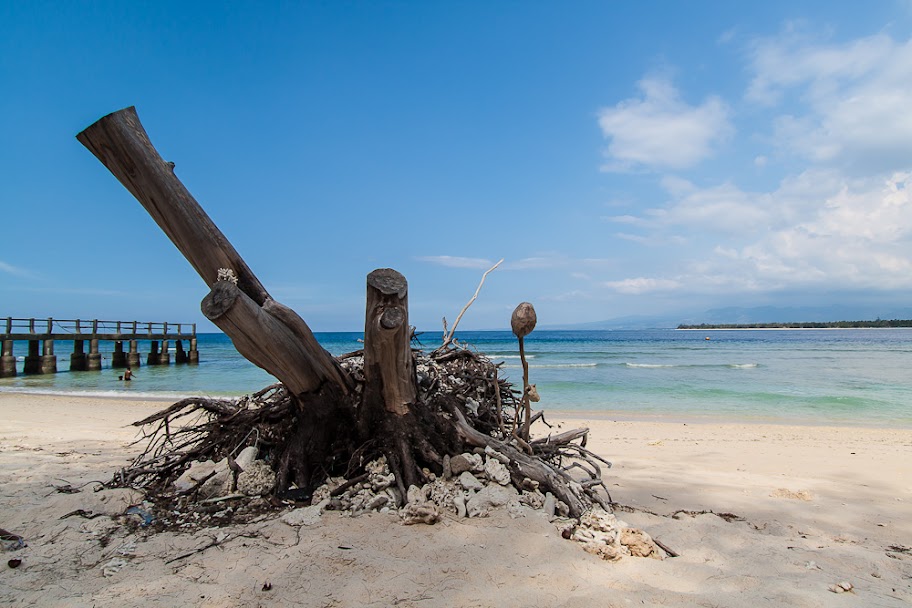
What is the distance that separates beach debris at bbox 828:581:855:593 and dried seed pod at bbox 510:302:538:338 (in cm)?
231

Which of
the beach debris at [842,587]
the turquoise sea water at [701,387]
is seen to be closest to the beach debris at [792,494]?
the beach debris at [842,587]

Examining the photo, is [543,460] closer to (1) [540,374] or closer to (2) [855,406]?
(2) [855,406]

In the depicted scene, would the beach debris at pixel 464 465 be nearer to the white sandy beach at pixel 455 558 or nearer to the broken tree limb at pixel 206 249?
the white sandy beach at pixel 455 558

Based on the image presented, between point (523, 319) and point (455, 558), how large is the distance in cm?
152

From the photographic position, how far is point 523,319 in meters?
3.36

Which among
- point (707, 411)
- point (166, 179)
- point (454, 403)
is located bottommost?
point (707, 411)

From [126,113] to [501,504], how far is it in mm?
3603

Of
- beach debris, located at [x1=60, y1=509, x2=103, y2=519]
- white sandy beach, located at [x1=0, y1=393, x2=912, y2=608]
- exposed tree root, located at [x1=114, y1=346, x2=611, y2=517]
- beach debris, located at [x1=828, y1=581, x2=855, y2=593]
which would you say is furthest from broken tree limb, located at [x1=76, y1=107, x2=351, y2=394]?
beach debris, located at [x1=828, y1=581, x2=855, y2=593]

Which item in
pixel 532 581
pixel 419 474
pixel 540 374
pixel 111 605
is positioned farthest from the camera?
pixel 540 374

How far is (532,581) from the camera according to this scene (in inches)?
112

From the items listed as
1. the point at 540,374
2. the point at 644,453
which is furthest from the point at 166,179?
the point at 540,374

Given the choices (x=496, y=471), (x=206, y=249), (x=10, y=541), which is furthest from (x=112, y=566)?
(x=496, y=471)

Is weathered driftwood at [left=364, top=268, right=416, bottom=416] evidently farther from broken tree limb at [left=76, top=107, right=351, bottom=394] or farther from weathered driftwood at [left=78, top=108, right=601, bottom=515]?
broken tree limb at [left=76, top=107, right=351, bottom=394]

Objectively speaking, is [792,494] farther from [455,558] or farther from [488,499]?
[455,558]
